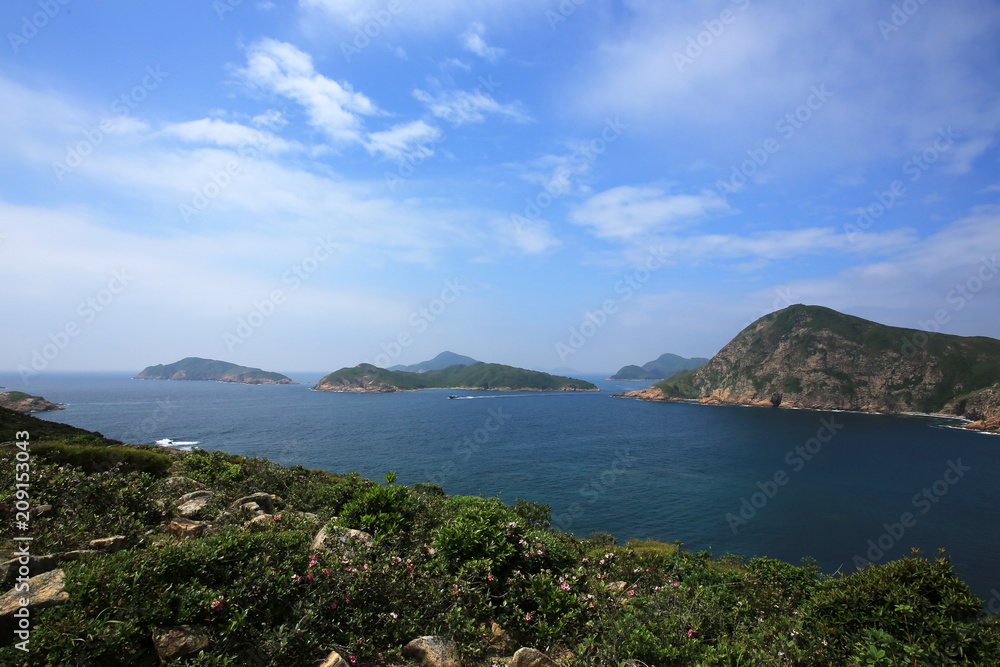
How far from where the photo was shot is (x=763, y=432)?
327 feet

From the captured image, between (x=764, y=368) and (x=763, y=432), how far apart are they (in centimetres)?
8823

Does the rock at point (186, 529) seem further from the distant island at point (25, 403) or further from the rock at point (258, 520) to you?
the distant island at point (25, 403)

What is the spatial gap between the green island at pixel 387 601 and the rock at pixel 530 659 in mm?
29

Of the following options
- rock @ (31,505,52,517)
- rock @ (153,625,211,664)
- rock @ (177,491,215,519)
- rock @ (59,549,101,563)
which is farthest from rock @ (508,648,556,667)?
rock @ (31,505,52,517)

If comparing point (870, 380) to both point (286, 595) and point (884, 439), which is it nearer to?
point (884, 439)

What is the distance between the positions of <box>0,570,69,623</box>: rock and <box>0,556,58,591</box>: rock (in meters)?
0.38

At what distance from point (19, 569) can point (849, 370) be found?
656ft

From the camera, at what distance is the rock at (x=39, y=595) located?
187 inches

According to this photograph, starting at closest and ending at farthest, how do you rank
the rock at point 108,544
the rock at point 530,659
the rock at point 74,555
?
1. the rock at point 530,659
2. the rock at point 74,555
3. the rock at point 108,544

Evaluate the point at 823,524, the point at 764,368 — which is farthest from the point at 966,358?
the point at 823,524

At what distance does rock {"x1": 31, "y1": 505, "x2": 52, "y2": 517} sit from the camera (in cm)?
858

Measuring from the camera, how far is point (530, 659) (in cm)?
608

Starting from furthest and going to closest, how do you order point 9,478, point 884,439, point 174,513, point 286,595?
point 884,439
point 174,513
point 9,478
point 286,595

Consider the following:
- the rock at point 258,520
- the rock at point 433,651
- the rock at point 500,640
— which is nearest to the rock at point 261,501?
the rock at point 258,520
